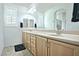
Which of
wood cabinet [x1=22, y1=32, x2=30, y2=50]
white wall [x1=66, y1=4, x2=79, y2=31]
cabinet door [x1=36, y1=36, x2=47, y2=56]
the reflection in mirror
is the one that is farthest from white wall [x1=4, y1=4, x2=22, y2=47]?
white wall [x1=66, y1=4, x2=79, y2=31]

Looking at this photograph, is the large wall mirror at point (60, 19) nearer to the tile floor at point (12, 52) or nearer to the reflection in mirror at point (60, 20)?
the reflection in mirror at point (60, 20)

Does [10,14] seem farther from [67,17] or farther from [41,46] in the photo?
[67,17]

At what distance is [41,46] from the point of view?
1.83 meters

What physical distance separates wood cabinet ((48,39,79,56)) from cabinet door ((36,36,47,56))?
8cm

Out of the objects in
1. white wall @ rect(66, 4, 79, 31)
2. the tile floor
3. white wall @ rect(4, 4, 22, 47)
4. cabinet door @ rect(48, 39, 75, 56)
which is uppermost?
white wall @ rect(66, 4, 79, 31)

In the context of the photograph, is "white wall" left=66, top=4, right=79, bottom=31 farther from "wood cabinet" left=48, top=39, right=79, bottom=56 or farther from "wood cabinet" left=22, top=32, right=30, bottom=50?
"wood cabinet" left=22, top=32, right=30, bottom=50

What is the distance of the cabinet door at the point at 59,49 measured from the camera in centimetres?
142

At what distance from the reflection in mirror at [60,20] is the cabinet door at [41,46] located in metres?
0.24

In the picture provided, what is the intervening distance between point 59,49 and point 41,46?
342 millimetres

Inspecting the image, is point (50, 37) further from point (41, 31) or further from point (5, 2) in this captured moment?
point (5, 2)

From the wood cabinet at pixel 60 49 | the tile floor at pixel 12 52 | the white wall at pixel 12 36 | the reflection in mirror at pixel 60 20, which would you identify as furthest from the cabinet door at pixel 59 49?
the white wall at pixel 12 36

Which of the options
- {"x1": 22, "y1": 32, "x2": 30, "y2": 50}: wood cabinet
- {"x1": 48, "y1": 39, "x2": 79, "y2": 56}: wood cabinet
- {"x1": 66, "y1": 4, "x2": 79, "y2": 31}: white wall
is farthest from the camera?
{"x1": 22, "y1": 32, "x2": 30, "y2": 50}: wood cabinet

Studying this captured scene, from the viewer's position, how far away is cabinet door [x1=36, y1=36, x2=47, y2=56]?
1747 millimetres

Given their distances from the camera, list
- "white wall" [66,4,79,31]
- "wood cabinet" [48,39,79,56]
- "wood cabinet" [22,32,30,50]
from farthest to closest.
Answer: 1. "wood cabinet" [22,32,30,50]
2. "white wall" [66,4,79,31]
3. "wood cabinet" [48,39,79,56]
